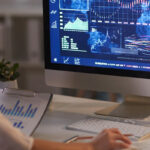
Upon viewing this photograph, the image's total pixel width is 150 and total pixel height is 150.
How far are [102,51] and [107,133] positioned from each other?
504 mm

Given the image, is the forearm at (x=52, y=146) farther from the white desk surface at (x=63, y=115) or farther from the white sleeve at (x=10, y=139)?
the white desk surface at (x=63, y=115)

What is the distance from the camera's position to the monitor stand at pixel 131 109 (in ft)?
5.12

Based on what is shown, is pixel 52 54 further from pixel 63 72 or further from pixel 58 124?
pixel 58 124

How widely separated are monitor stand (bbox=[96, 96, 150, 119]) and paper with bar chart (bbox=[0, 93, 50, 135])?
0.83 feet

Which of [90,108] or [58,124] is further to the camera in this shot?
[90,108]

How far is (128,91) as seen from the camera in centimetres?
156

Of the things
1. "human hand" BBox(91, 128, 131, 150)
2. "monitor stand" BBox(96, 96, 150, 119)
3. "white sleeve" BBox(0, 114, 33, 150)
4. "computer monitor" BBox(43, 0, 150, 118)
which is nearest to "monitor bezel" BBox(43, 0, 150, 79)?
"computer monitor" BBox(43, 0, 150, 118)

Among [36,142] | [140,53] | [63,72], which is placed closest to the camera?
[36,142]

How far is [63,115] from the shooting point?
1646 mm

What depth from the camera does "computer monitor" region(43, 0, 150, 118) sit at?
1507 millimetres

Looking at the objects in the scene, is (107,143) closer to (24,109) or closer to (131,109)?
(24,109)

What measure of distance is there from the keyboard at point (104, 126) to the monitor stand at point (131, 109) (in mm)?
77

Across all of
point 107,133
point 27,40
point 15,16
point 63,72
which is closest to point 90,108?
point 63,72

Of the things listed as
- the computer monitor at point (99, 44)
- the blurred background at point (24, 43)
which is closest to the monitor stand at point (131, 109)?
the computer monitor at point (99, 44)
